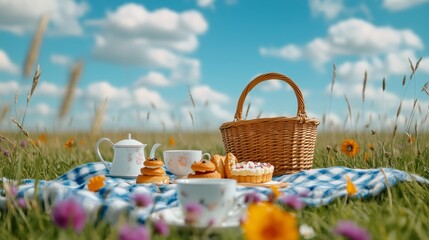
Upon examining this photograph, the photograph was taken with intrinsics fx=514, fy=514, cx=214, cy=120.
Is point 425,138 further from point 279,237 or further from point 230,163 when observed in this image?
point 279,237

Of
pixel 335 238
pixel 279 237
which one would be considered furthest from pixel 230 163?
pixel 279 237

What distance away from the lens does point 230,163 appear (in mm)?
3352

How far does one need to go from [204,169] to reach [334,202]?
814 mm

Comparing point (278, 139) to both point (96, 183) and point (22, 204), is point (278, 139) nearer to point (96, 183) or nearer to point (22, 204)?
point (96, 183)

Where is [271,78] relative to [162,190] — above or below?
above

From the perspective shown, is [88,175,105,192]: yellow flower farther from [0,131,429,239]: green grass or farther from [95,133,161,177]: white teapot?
[95,133,161,177]: white teapot

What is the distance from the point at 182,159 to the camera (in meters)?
3.37

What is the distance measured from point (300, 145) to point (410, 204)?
4.57ft

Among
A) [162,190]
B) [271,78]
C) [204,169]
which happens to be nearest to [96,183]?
[162,190]

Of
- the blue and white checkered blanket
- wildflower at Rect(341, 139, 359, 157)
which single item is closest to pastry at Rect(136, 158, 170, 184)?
the blue and white checkered blanket

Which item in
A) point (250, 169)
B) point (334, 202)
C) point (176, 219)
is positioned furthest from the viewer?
point (250, 169)

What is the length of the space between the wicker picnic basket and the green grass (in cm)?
44

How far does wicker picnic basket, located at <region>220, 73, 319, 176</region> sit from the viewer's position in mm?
3738

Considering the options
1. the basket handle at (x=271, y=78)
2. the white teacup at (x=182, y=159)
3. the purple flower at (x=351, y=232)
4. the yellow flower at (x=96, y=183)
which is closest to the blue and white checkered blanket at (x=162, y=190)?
the yellow flower at (x=96, y=183)
